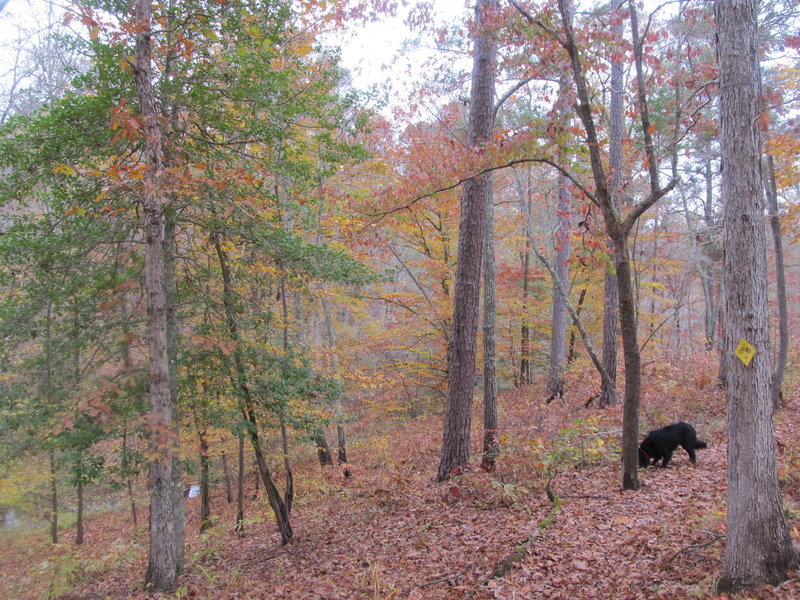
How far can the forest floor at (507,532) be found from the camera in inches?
180

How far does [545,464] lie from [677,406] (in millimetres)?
5418

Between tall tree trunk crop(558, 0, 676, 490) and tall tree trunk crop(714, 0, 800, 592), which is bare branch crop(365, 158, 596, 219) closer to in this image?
tall tree trunk crop(558, 0, 676, 490)

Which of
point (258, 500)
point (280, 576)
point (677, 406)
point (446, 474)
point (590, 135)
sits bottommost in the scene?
point (258, 500)

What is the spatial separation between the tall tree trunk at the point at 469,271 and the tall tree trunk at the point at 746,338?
4.58m

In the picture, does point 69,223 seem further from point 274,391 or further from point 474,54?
point 474,54

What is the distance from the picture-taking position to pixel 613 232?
555 cm

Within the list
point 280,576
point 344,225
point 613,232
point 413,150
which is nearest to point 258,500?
point 280,576

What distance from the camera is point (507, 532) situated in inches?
238

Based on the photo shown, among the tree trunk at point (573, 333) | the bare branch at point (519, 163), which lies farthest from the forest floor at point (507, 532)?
the tree trunk at point (573, 333)

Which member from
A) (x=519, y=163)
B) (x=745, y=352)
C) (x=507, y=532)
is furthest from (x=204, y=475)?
(x=745, y=352)

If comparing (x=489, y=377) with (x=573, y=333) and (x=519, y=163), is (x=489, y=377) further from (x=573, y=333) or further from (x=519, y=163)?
(x=573, y=333)

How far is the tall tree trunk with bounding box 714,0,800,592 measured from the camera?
350 cm


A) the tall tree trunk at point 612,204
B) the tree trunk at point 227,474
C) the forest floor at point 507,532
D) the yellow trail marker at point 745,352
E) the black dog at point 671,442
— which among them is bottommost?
the tree trunk at point 227,474

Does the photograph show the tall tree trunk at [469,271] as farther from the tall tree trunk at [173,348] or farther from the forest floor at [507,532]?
the tall tree trunk at [173,348]
